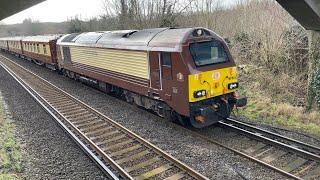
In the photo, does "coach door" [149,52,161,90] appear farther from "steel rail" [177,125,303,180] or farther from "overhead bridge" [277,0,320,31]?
"overhead bridge" [277,0,320,31]

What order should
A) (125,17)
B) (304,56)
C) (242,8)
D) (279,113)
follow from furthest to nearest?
1. (125,17)
2. (242,8)
3. (304,56)
4. (279,113)

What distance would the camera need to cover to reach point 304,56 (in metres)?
15.0

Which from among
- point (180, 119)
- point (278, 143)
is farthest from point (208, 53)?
point (278, 143)

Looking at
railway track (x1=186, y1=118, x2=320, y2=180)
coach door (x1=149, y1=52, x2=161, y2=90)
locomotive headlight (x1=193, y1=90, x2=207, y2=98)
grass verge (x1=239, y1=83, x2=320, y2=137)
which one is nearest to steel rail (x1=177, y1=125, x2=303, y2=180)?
railway track (x1=186, y1=118, x2=320, y2=180)

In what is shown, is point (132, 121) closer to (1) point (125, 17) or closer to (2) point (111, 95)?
(2) point (111, 95)

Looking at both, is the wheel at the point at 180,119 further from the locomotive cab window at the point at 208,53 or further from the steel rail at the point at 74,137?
the steel rail at the point at 74,137

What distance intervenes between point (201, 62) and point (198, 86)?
2.46 feet

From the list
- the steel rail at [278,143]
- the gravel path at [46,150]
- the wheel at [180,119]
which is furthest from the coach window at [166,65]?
the gravel path at [46,150]

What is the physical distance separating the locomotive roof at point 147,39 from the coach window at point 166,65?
18cm

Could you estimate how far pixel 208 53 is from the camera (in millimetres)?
10688

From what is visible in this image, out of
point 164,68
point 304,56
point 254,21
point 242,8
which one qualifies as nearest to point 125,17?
point 242,8

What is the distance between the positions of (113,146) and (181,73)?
9.12 ft

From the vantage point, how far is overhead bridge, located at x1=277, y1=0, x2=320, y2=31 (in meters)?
10.3

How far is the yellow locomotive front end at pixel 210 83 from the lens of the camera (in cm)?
1007
